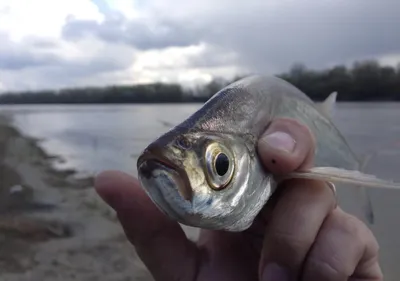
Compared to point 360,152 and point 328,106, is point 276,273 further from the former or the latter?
point 360,152

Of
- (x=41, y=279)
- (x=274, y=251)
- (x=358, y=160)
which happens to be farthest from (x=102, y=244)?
(x=274, y=251)

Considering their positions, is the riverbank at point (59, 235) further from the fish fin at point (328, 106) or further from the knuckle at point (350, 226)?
the knuckle at point (350, 226)

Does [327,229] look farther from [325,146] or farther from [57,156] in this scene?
[57,156]

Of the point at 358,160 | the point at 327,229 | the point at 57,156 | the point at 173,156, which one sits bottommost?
the point at 57,156

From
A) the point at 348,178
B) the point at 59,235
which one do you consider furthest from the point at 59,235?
the point at 348,178

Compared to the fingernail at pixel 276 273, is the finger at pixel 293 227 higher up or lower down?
higher up

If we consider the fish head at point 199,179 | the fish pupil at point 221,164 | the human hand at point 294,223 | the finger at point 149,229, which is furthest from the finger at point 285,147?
the finger at point 149,229
